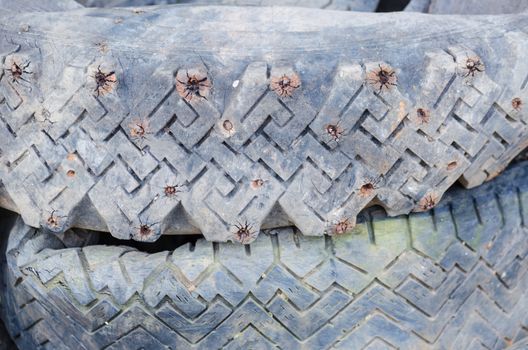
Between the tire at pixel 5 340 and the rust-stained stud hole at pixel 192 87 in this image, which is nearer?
the rust-stained stud hole at pixel 192 87

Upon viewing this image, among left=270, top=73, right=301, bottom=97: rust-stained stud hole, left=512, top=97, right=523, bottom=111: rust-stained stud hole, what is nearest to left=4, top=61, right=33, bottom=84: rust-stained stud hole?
left=270, top=73, right=301, bottom=97: rust-stained stud hole

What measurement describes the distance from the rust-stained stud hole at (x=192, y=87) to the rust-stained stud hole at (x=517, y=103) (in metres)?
0.63

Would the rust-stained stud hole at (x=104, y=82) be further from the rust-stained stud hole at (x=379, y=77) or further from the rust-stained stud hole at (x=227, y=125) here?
the rust-stained stud hole at (x=379, y=77)

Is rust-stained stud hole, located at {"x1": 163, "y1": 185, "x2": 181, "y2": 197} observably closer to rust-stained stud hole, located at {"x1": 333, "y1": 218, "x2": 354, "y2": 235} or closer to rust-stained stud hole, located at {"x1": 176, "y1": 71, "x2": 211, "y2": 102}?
rust-stained stud hole, located at {"x1": 176, "y1": 71, "x2": 211, "y2": 102}

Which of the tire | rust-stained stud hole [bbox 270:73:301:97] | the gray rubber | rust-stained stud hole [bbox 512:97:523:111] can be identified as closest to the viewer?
rust-stained stud hole [bbox 270:73:301:97]

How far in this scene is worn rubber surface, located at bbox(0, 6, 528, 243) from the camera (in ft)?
5.20

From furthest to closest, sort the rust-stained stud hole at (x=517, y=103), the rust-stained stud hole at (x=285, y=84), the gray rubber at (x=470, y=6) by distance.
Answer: the gray rubber at (x=470, y=6) < the rust-stained stud hole at (x=517, y=103) < the rust-stained stud hole at (x=285, y=84)

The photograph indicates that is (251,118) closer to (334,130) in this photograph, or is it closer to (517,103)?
(334,130)

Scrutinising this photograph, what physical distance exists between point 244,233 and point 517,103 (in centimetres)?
62

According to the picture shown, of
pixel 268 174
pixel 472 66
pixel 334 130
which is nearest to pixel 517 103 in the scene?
pixel 472 66

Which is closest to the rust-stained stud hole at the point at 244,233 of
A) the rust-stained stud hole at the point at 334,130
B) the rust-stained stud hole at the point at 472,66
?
the rust-stained stud hole at the point at 334,130

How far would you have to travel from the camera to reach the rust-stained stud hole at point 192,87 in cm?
158

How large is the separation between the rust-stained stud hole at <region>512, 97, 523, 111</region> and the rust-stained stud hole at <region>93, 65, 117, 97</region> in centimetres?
81

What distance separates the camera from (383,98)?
5.21ft
